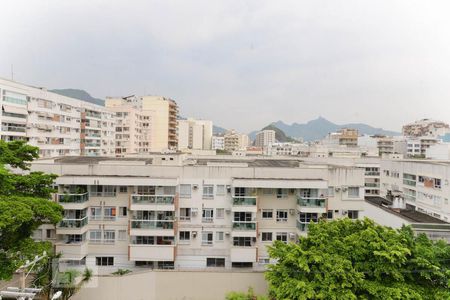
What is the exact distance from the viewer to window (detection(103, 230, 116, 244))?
22422 mm

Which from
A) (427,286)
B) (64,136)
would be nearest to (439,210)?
(427,286)

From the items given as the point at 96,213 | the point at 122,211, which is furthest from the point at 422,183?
the point at 96,213

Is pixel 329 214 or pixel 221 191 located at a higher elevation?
pixel 221 191

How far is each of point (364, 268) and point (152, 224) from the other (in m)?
12.3

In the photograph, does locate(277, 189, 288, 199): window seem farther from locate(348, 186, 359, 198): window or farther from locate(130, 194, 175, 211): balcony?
locate(130, 194, 175, 211): balcony

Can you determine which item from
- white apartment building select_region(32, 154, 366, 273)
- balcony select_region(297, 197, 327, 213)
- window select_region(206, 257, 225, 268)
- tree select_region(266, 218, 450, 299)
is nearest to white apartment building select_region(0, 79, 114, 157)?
white apartment building select_region(32, 154, 366, 273)

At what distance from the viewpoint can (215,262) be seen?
22.6 m

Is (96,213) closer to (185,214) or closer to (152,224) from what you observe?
(152,224)

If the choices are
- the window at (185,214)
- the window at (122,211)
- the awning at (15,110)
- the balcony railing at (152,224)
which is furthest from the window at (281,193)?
the awning at (15,110)

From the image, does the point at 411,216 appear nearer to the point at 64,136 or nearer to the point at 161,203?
the point at 161,203

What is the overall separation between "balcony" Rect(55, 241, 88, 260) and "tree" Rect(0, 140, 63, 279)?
4.33 metres

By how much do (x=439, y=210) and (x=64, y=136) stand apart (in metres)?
48.8

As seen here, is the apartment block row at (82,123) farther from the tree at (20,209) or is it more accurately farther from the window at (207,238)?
the window at (207,238)

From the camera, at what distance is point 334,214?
2373cm
